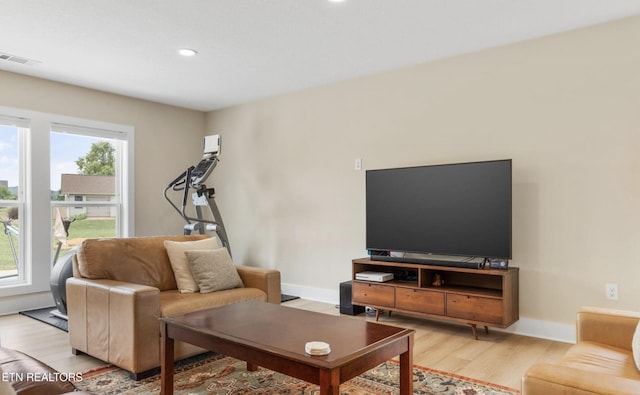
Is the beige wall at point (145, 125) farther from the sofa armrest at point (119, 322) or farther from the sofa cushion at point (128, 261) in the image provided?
the sofa armrest at point (119, 322)

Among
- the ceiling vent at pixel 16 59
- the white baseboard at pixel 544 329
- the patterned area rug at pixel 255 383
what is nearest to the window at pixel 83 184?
the ceiling vent at pixel 16 59

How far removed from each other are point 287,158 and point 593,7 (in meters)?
3.27

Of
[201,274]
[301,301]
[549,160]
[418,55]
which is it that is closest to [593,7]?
[549,160]

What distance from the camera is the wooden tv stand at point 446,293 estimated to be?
3.29 m

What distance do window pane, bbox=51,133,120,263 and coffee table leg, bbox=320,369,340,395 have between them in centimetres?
418

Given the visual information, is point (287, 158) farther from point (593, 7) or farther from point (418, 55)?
point (593, 7)

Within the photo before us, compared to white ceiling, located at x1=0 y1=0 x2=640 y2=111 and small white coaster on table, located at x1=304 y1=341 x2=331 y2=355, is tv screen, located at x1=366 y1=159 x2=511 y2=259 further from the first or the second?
A: small white coaster on table, located at x1=304 y1=341 x2=331 y2=355

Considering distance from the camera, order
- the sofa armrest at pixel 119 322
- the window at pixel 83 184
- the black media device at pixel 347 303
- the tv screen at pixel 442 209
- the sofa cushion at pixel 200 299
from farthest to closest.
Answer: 1. the window at pixel 83 184
2. the black media device at pixel 347 303
3. the tv screen at pixel 442 209
4. the sofa cushion at pixel 200 299
5. the sofa armrest at pixel 119 322

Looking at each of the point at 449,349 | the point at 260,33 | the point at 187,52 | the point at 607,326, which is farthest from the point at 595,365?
the point at 187,52

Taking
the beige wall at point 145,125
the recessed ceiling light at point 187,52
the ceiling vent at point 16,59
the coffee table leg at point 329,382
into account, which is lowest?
the coffee table leg at point 329,382

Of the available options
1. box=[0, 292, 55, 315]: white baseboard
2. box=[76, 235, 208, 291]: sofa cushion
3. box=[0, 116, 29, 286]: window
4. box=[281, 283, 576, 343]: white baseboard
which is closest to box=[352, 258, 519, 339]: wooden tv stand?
box=[281, 283, 576, 343]: white baseboard

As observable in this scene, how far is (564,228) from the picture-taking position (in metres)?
3.36

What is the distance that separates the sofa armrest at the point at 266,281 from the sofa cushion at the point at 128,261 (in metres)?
0.56

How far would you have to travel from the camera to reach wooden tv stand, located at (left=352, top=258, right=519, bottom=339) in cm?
329
